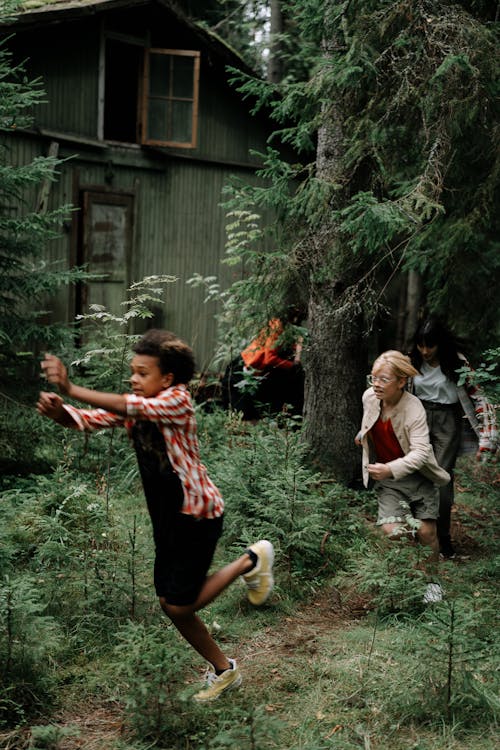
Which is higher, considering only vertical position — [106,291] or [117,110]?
[117,110]

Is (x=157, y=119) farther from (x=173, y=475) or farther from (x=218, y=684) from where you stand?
(x=218, y=684)

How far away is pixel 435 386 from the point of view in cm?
662

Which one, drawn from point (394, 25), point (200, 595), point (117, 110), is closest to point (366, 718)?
point (200, 595)

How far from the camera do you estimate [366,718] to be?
3.98 m

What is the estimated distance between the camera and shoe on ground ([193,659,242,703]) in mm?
4059

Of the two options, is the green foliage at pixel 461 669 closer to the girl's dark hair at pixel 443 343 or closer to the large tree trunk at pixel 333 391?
the girl's dark hair at pixel 443 343

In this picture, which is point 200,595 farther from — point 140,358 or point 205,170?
point 205,170

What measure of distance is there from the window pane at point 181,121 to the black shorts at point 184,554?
36.5 ft

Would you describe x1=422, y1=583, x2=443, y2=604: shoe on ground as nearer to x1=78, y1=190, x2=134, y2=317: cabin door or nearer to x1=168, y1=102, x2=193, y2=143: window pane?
x1=78, y1=190, x2=134, y2=317: cabin door

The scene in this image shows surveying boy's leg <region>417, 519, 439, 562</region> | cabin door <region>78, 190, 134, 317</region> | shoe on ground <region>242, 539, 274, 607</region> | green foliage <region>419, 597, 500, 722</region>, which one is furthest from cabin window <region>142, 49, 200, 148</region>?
green foliage <region>419, 597, 500, 722</region>

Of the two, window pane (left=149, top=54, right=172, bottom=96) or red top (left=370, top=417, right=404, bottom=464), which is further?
window pane (left=149, top=54, right=172, bottom=96)

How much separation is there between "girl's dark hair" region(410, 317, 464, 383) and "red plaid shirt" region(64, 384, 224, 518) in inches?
125

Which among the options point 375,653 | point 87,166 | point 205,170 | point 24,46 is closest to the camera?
point 375,653

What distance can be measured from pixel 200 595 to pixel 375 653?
1.35 m
